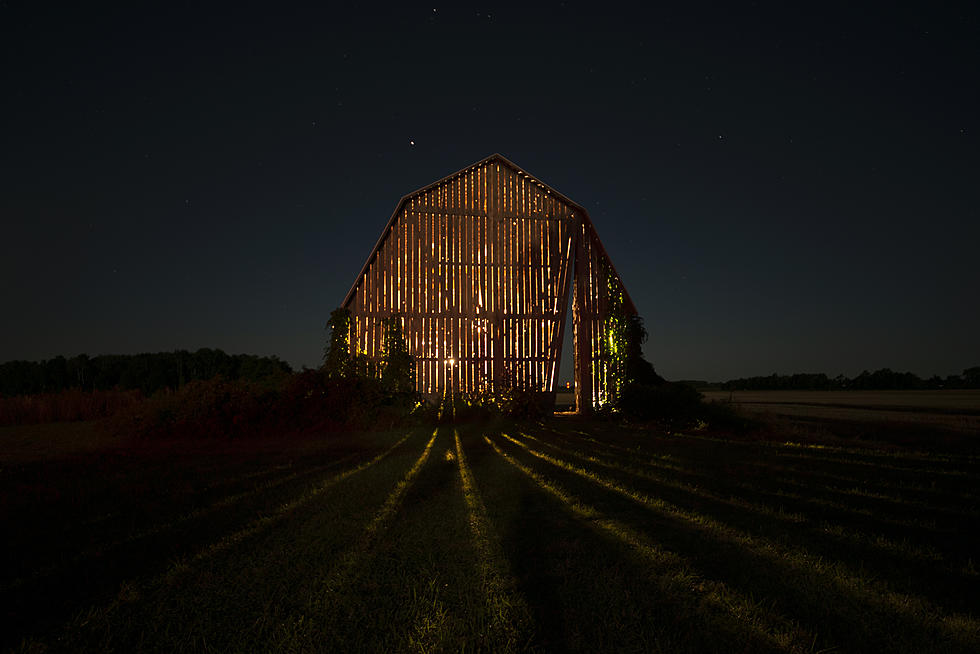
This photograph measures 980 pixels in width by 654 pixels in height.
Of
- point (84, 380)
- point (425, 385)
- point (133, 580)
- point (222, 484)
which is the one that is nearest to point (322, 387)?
point (425, 385)

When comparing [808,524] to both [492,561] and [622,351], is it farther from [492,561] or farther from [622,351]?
[622,351]

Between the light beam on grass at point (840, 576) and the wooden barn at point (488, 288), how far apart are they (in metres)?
13.2

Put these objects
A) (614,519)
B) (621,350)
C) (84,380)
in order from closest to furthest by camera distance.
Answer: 1. (614,519)
2. (621,350)
3. (84,380)

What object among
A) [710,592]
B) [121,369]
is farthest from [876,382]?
[121,369]

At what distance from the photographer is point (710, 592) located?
241cm

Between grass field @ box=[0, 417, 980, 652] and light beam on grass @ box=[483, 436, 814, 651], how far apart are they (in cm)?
1

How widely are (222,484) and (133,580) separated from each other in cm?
281

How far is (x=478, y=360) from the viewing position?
56.6ft

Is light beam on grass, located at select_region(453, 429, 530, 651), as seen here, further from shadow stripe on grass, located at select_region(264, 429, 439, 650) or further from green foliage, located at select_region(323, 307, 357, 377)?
green foliage, located at select_region(323, 307, 357, 377)

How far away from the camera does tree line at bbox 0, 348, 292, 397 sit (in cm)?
3469

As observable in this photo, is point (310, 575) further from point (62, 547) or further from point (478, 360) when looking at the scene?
point (478, 360)

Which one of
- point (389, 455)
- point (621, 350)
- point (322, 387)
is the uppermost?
point (621, 350)

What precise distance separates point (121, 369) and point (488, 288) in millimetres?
36747

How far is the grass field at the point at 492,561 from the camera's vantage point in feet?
6.70
